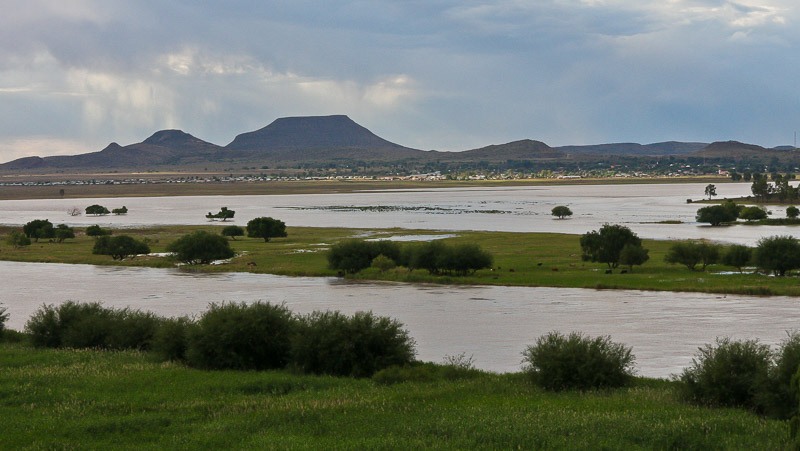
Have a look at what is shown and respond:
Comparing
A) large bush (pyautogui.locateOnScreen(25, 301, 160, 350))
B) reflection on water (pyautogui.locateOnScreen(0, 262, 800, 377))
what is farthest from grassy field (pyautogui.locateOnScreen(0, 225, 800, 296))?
large bush (pyautogui.locateOnScreen(25, 301, 160, 350))

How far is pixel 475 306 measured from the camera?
42.5 metres

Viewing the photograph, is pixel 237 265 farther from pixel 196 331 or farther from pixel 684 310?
pixel 196 331

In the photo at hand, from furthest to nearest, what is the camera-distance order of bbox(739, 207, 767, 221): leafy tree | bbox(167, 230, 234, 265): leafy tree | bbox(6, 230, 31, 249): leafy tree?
bbox(739, 207, 767, 221): leafy tree → bbox(6, 230, 31, 249): leafy tree → bbox(167, 230, 234, 265): leafy tree

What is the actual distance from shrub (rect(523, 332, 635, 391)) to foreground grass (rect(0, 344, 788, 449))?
0.49 meters

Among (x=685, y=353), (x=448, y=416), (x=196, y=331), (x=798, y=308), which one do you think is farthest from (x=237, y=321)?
(x=798, y=308)

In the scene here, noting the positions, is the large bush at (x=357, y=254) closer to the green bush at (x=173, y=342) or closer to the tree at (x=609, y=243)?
the tree at (x=609, y=243)

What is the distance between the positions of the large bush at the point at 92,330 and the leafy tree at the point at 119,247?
4100 centimetres

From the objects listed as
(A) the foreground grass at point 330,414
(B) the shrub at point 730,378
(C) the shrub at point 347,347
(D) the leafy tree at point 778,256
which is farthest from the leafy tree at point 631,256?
(B) the shrub at point 730,378

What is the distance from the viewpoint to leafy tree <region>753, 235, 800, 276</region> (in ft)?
166

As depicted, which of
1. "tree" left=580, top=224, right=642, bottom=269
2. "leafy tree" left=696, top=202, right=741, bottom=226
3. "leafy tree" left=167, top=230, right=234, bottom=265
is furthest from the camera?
"leafy tree" left=696, top=202, right=741, bottom=226

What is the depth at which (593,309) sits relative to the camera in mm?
40656

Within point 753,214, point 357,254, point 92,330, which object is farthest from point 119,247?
point 753,214

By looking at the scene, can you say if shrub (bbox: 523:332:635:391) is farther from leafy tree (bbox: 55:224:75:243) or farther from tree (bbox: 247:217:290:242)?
leafy tree (bbox: 55:224:75:243)

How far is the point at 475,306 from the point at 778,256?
60.3ft
